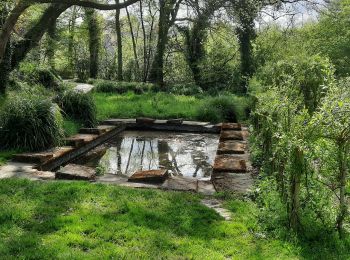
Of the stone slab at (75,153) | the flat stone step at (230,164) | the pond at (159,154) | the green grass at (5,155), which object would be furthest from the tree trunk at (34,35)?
the flat stone step at (230,164)

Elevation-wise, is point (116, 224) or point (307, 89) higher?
point (307, 89)

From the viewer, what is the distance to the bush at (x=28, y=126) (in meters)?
6.73

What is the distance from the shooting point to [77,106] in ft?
30.0

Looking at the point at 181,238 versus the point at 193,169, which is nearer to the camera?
the point at 181,238

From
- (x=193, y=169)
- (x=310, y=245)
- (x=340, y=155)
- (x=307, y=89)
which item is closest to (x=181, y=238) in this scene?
(x=310, y=245)

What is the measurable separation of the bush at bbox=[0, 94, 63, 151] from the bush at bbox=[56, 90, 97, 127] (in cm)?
185

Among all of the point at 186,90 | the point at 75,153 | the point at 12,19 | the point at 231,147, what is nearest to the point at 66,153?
the point at 75,153

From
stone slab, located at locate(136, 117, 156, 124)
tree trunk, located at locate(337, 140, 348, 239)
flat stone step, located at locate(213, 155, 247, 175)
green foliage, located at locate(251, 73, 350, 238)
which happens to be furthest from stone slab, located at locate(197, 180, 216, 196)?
stone slab, located at locate(136, 117, 156, 124)

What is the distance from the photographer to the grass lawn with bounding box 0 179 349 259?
10.8ft

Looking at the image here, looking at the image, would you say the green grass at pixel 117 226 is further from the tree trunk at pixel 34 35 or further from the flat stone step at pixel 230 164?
the tree trunk at pixel 34 35

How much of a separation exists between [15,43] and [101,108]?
2905mm

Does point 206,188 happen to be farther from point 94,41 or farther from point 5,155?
point 94,41

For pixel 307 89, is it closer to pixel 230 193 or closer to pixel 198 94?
pixel 230 193

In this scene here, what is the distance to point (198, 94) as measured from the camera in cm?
1535
